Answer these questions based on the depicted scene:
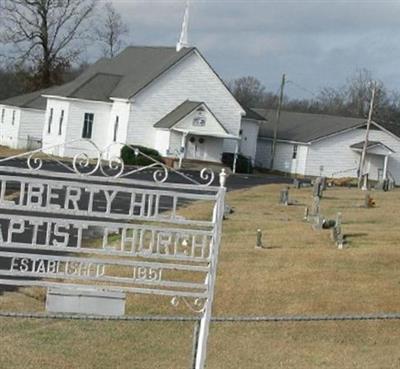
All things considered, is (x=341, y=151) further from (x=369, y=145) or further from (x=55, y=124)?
(x=55, y=124)

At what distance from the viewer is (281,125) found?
72250 mm

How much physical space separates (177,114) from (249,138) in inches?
316

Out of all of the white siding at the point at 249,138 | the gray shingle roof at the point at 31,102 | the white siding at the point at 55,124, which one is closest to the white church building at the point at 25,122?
the gray shingle roof at the point at 31,102

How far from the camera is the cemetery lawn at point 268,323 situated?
12.5 m

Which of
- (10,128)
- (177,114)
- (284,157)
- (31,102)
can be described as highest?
(177,114)

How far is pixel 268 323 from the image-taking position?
49.9ft

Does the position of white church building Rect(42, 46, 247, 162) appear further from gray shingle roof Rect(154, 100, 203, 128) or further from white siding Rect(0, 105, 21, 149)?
white siding Rect(0, 105, 21, 149)

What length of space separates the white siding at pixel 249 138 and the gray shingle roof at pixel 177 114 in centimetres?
642

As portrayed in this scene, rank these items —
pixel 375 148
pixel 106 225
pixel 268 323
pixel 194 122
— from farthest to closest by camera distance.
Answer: pixel 375 148, pixel 194 122, pixel 268 323, pixel 106 225

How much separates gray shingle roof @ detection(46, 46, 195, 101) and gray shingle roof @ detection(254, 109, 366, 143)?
10.8 meters

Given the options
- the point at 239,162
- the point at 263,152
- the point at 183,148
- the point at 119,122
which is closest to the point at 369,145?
the point at 239,162

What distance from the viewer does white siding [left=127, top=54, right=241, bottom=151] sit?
187 feet

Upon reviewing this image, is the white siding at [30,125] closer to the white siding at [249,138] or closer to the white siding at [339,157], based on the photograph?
the white siding at [249,138]

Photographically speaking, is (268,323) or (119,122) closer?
(268,323)
